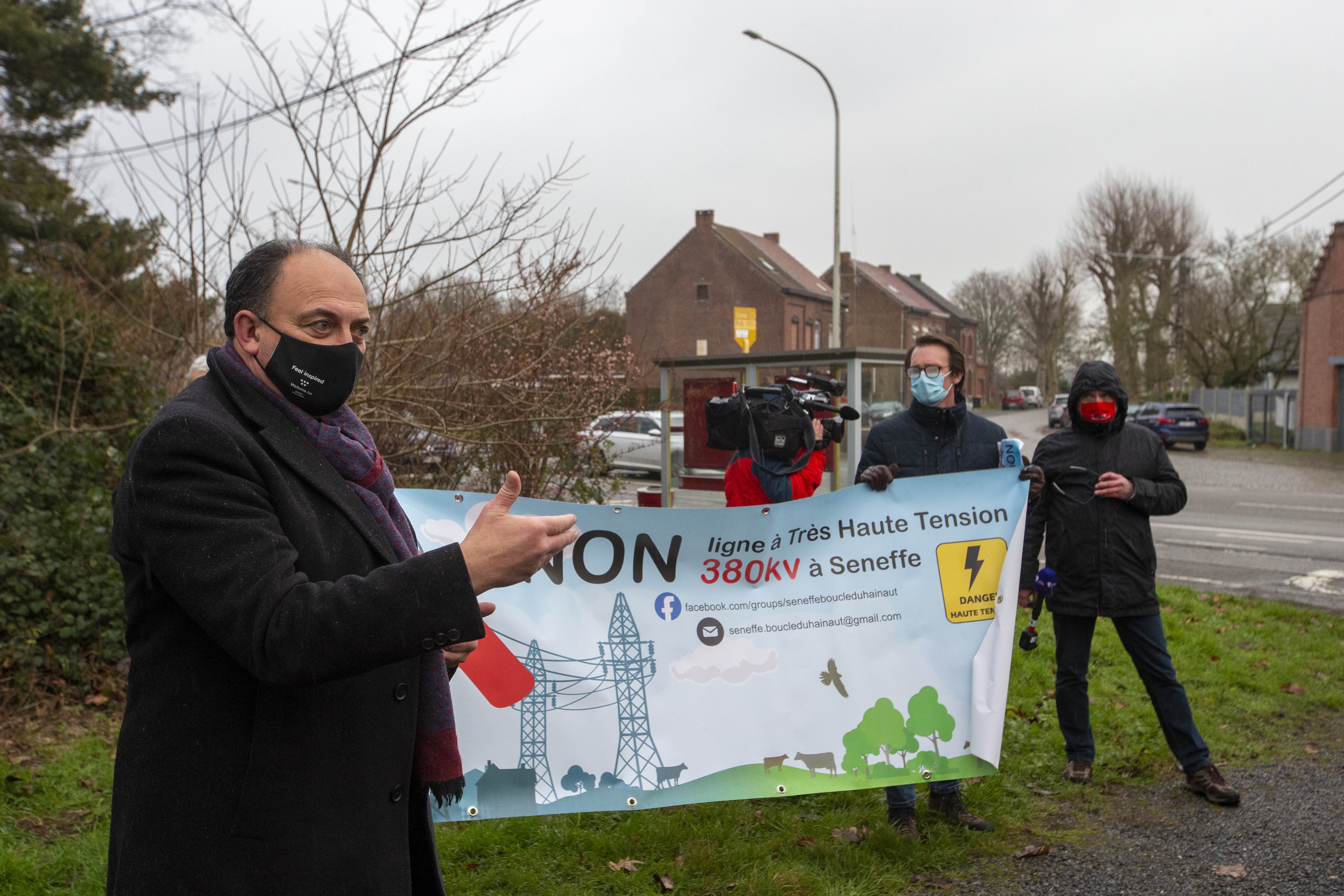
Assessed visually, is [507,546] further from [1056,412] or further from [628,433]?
[1056,412]

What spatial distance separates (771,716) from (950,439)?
1595 mm

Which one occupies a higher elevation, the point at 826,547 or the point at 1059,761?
the point at 826,547

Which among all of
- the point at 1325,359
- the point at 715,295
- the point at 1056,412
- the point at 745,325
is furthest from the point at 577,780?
the point at 1056,412

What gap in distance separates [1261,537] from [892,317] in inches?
2099

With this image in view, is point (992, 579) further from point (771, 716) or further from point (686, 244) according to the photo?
point (686, 244)

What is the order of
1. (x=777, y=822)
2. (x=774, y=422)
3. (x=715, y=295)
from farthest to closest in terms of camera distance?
(x=715, y=295)
(x=774, y=422)
(x=777, y=822)

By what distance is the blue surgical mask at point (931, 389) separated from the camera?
4473 mm

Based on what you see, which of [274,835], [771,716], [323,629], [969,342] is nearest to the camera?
[323,629]

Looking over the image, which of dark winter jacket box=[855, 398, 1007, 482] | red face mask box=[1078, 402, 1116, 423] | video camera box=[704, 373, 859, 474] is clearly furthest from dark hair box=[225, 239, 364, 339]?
red face mask box=[1078, 402, 1116, 423]

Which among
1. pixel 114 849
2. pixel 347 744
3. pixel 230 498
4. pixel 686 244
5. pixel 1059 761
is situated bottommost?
pixel 1059 761

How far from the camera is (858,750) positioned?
3.71m

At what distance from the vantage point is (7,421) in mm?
6707

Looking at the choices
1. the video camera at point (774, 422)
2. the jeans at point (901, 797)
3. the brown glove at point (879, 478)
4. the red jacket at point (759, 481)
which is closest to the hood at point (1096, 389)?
the video camera at point (774, 422)

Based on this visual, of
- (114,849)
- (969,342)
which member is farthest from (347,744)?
(969,342)
